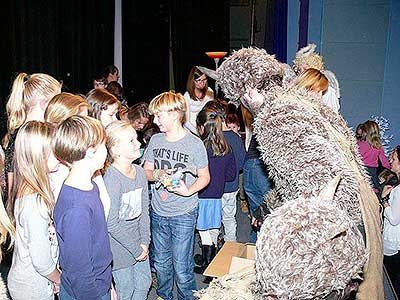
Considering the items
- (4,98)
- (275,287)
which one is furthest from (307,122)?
(4,98)

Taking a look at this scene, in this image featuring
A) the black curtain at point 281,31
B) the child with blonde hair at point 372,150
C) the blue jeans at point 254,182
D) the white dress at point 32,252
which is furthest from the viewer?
the black curtain at point 281,31

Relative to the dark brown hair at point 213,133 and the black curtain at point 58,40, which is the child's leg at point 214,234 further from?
the black curtain at point 58,40

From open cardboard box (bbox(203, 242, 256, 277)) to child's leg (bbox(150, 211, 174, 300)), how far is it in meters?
0.62

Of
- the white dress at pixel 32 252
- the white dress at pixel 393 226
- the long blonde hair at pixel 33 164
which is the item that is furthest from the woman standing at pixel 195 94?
the white dress at pixel 32 252

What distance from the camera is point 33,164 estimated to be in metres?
2.01

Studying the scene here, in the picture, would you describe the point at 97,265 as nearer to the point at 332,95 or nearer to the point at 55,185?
the point at 55,185

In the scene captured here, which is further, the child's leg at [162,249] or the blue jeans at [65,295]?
the child's leg at [162,249]

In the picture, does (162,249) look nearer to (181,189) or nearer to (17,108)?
(181,189)

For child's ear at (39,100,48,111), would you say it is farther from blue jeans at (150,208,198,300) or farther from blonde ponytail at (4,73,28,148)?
blue jeans at (150,208,198,300)

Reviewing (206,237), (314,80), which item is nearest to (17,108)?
(314,80)

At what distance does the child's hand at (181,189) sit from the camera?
9.03 ft

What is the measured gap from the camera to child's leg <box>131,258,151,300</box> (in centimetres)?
256

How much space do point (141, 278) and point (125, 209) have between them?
17.1 inches

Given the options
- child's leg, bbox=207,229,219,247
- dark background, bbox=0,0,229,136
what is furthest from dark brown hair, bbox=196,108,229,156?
dark background, bbox=0,0,229,136
